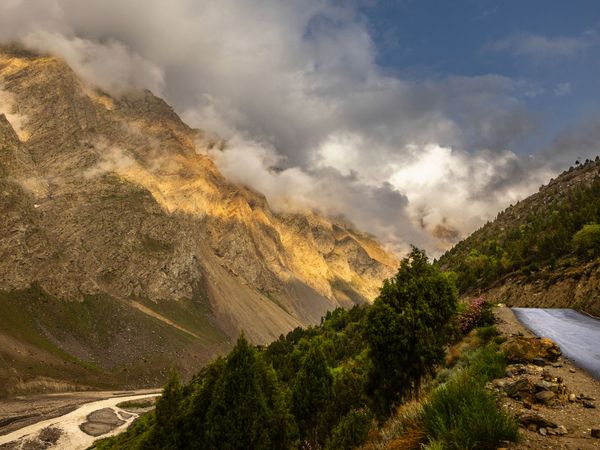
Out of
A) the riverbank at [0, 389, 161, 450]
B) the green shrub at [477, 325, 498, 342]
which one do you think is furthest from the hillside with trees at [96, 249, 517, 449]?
the riverbank at [0, 389, 161, 450]

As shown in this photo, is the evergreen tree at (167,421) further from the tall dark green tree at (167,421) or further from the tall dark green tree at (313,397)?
the tall dark green tree at (313,397)

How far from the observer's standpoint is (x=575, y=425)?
30.2 ft

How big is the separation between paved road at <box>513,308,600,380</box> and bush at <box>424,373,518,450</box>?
8440 millimetres

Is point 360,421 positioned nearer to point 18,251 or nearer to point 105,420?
point 105,420

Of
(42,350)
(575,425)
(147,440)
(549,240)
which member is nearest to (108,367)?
(42,350)

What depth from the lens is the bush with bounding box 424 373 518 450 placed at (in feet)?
24.6

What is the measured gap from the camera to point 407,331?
20625 mm

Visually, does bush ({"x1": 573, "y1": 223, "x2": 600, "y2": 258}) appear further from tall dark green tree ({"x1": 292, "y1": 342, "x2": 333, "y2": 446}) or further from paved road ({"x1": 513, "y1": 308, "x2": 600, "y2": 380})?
tall dark green tree ({"x1": 292, "y1": 342, "x2": 333, "y2": 446})

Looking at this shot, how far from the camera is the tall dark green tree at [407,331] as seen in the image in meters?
20.5

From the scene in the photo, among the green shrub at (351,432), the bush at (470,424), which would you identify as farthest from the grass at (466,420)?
the green shrub at (351,432)

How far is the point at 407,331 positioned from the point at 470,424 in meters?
13.3

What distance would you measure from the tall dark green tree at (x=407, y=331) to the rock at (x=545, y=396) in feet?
30.9

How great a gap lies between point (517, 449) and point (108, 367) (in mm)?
185972

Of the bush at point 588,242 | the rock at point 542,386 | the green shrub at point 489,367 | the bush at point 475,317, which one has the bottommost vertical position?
the rock at point 542,386
